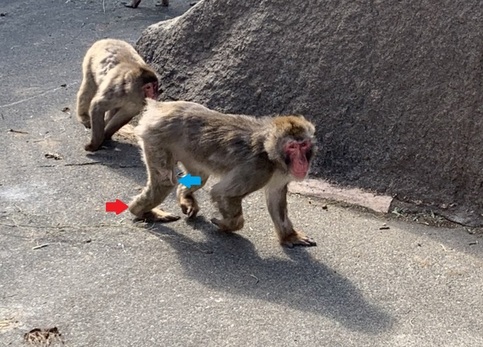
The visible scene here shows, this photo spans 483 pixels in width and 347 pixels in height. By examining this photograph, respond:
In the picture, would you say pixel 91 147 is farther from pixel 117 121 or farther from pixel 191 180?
pixel 191 180

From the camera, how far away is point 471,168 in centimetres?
577

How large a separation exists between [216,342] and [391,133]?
99.5 inches

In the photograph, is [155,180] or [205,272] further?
[155,180]

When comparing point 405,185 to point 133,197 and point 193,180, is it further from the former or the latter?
point 133,197

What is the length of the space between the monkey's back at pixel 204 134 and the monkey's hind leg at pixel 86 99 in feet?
6.44

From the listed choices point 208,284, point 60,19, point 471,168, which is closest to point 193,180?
point 208,284

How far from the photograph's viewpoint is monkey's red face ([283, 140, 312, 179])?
16.3ft

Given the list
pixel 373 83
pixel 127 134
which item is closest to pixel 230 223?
pixel 373 83

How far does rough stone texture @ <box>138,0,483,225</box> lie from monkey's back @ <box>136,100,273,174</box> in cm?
120

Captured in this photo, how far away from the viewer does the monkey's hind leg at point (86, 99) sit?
287 inches

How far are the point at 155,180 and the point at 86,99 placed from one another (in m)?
2.18

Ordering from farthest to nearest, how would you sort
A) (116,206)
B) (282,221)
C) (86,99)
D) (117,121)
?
1. (86,99)
2. (117,121)
3. (116,206)
4. (282,221)

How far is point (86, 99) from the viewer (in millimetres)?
7297

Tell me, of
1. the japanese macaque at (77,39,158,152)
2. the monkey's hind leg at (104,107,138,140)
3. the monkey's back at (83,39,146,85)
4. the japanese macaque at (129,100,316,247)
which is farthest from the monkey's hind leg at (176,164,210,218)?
the monkey's back at (83,39,146,85)
